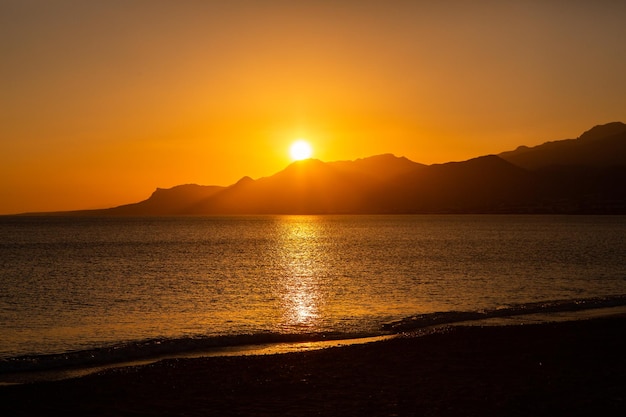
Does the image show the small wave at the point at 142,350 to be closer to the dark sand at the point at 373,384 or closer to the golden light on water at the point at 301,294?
the dark sand at the point at 373,384

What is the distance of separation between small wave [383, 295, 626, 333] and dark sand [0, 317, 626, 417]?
7.74 m

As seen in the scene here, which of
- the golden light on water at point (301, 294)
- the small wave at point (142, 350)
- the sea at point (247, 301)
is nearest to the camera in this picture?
the small wave at point (142, 350)

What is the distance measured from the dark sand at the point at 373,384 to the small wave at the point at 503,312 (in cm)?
Result: 774

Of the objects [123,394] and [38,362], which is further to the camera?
[38,362]

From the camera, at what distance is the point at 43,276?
231 feet

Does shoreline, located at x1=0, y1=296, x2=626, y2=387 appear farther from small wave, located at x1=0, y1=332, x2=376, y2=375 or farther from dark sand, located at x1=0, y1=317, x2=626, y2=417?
dark sand, located at x1=0, y1=317, x2=626, y2=417

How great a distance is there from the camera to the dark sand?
56.0 ft

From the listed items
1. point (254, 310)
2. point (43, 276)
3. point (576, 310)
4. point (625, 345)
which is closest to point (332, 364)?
point (625, 345)

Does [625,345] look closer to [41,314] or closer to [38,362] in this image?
[38,362]

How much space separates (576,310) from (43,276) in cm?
5600

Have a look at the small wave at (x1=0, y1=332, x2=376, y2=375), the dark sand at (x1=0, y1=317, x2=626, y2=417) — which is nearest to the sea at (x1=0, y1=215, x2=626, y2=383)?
the small wave at (x1=0, y1=332, x2=376, y2=375)

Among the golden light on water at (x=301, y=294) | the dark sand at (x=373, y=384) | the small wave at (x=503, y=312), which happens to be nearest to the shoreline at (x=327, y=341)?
the small wave at (x=503, y=312)

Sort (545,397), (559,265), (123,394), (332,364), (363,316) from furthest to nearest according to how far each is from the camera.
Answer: (559,265) → (363,316) → (332,364) → (123,394) → (545,397)

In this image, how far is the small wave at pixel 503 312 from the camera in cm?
3509
